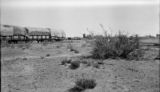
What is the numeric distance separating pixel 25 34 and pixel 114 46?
30.0m

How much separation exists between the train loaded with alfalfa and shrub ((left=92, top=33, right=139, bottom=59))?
24.1 metres

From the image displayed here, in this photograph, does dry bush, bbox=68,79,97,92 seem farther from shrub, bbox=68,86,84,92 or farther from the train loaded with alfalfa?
the train loaded with alfalfa

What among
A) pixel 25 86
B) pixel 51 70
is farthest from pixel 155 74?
pixel 25 86

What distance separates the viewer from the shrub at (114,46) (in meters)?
17.4

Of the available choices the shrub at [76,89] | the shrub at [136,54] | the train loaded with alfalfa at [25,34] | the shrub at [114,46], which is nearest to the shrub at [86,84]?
the shrub at [76,89]

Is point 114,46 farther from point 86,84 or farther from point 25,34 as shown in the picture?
point 25,34

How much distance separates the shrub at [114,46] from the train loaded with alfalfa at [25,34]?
79.1 ft

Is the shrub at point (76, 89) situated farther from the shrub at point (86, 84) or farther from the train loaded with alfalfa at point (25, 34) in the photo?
the train loaded with alfalfa at point (25, 34)

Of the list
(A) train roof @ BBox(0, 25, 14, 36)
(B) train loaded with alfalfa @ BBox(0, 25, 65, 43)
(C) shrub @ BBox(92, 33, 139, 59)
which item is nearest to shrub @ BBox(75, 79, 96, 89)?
(C) shrub @ BBox(92, 33, 139, 59)

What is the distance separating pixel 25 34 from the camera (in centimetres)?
4491

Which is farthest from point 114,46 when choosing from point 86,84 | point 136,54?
point 86,84

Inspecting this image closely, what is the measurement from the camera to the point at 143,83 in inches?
420

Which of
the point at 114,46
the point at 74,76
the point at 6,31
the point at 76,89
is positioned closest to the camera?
the point at 76,89

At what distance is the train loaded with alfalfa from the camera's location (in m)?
40.0
